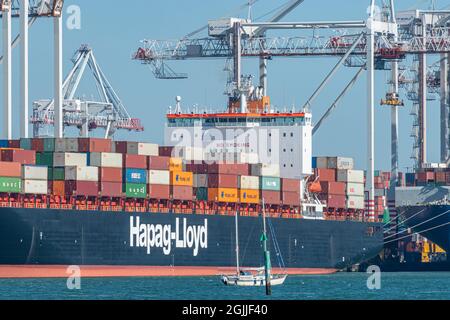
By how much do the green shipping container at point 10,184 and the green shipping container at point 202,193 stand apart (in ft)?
35.0

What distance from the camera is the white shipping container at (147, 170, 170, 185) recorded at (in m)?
51.8

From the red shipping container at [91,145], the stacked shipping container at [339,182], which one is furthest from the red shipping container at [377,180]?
the red shipping container at [91,145]

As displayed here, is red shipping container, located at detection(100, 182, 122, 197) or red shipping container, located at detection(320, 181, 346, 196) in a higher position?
red shipping container, located at detection(100, 182, 122, 197)

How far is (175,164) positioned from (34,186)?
287 inches

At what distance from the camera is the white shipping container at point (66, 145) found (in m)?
50.2

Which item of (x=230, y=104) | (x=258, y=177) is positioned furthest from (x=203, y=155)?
(x=230, y=104)

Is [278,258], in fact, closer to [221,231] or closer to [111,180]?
[221,231]

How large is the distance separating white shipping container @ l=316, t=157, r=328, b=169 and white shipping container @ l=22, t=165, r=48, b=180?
19707 millimetres

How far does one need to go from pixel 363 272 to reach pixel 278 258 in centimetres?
1162

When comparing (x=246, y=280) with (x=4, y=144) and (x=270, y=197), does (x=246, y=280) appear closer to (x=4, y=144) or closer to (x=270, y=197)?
(x=270, y=197)

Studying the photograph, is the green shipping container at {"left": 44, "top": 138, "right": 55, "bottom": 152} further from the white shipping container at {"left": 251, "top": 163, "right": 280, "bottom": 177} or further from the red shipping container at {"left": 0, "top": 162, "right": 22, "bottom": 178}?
the white shipping container at {"left": 251, "top": 163, "right": 280, "bottom": 177}

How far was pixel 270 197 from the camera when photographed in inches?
2308

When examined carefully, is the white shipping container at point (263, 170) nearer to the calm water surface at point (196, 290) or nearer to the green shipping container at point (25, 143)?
the calm water surface at point (196, 290)

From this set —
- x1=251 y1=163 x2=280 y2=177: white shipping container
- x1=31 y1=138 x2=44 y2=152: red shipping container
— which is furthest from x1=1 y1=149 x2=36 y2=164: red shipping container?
x1=251 y1=163 x2=280 y2=177: white shipping container
